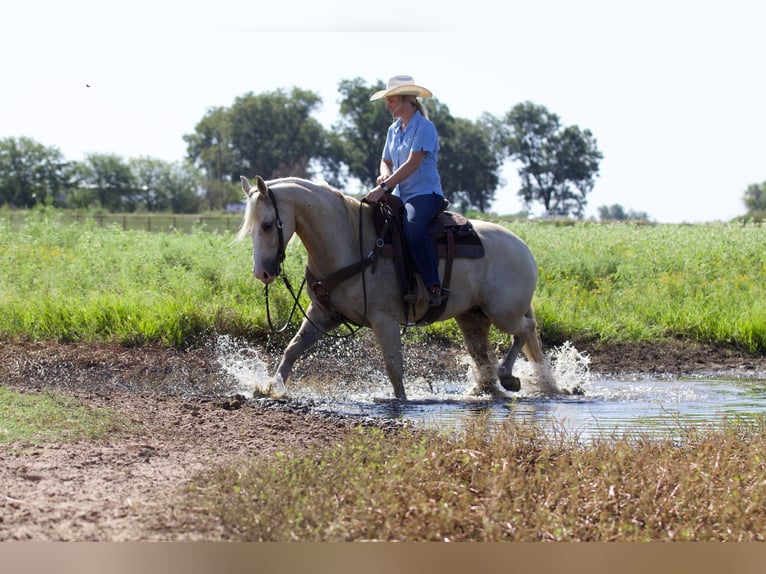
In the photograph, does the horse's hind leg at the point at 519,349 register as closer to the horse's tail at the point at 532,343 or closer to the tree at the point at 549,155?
the horse's tail at the point at 532,343

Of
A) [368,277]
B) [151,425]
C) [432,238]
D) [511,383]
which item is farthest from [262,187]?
[511,383]

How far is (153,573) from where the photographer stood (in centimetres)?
376

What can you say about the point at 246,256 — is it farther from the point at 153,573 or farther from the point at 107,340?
the point at 153,573

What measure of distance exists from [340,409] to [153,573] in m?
5.03

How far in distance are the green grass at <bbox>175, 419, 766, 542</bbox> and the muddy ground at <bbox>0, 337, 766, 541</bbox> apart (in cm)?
36

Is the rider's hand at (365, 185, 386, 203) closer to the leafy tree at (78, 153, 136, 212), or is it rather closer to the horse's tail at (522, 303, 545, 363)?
the horse's tail at (522, 303, 545, 363)

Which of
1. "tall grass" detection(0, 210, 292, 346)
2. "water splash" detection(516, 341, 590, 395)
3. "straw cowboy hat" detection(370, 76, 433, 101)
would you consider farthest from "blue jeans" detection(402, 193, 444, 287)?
"tall grass" detection(0, 210, 292, 346)

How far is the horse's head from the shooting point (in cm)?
791

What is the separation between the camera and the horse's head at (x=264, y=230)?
7.91 m

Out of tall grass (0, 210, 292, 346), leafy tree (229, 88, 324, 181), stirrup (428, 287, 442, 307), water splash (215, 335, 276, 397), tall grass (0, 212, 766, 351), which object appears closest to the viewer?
stirrup (428, 287, 442, 307)

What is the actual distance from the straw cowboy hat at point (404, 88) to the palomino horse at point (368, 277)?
1.03 m

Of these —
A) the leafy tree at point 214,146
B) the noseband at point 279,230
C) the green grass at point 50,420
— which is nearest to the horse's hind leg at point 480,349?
the noseband at point 279,230

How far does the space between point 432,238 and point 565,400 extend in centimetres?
215

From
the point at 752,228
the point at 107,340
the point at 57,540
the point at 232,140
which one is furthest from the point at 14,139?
the point at 57,540
